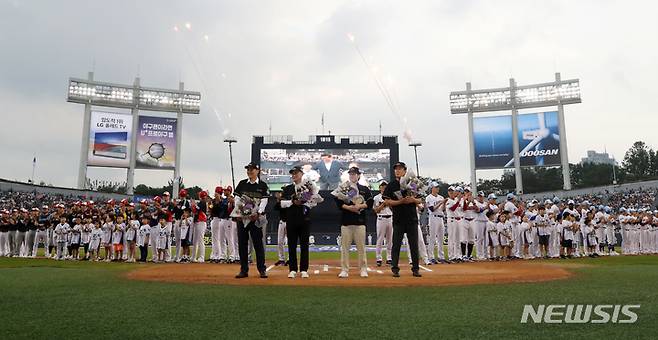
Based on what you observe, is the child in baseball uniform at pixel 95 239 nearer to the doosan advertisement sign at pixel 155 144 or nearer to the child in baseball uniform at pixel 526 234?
the child in baseball uniform at pixel 526 234

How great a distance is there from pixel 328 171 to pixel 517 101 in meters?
24.4

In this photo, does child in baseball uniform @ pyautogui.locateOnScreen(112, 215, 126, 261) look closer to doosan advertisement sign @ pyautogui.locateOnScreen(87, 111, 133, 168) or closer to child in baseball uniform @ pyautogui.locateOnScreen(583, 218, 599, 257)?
child in baseball uniform @ pyautogui.locateOnScreen(583, 218, 599, 257)

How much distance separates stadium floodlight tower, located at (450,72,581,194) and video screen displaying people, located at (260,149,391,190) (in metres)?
13.5

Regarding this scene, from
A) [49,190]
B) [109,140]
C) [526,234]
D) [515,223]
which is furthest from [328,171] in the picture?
[49,190]

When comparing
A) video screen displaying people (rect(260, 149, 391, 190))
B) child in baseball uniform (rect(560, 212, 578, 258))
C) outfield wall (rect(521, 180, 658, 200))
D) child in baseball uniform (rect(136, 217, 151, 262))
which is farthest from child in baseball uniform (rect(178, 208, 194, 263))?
outfield wall (rect(521, 180, 658, 200))

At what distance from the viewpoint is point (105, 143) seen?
151 ft

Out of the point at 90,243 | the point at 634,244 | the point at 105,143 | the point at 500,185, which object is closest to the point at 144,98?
the point at 105,143

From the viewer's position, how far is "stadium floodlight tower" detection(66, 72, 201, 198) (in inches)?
1827

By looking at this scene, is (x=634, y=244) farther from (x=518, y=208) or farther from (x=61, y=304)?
(x=61, y=304)

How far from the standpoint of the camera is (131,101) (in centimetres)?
4903

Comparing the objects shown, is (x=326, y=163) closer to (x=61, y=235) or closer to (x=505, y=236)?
(x=61, y=235)

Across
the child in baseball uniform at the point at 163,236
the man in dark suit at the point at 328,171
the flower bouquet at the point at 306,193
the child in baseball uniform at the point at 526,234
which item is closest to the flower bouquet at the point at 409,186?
the flower bouquet at the point at 306,193

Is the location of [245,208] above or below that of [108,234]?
above

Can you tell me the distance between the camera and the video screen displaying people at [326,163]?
41875mm
